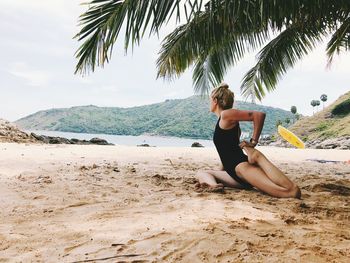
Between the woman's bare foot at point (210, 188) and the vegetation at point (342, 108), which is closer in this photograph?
the woman's bare foot at point (210, 188)

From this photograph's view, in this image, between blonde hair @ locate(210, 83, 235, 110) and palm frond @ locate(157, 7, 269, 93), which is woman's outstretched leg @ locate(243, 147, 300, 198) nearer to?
blonde hair @ locate(210, 83, 235, 110)

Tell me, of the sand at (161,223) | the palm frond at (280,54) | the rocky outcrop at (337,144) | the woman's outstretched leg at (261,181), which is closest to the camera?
the sand at (161,223)

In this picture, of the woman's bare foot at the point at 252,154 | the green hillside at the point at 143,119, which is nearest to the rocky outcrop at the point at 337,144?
the woman's bare foot at the point at 252,154

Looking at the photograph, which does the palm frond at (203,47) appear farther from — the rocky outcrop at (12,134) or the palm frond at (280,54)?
the rocky outcrop at (12,134)

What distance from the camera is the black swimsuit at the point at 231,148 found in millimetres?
3438

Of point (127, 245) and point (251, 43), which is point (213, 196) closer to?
point (127, 245)

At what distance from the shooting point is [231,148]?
136 inches

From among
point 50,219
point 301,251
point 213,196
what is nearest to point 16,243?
point 50,219

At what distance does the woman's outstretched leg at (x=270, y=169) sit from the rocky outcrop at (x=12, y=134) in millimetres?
8572

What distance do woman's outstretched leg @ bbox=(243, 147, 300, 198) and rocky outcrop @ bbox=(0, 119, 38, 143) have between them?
28.1ft

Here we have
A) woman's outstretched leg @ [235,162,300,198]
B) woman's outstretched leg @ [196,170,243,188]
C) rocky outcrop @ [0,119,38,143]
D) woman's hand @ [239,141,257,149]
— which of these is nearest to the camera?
woman's outstretched leg @ [235,162,300,198]

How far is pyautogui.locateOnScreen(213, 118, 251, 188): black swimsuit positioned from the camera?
344 cm

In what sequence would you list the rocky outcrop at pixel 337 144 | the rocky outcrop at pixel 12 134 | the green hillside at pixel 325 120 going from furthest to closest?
the green hillside at pixel 325 120 → the rocky outcrop at pixel 337 144 → the rocky outcrop at pixel 12 134

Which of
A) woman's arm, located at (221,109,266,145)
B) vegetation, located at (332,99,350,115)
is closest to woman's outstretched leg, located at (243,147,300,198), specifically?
woman's arm, located at (221,109,266,145)
